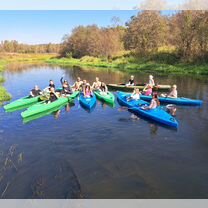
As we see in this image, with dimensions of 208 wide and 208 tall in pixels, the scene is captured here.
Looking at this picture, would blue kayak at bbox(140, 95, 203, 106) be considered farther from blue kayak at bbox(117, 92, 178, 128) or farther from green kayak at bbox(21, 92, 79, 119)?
green kayak at bbox(21, 92, 79, 119)

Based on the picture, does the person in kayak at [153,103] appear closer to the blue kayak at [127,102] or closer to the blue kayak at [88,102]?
the blue kayak at [127,102]

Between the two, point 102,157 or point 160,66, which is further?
point 160,66

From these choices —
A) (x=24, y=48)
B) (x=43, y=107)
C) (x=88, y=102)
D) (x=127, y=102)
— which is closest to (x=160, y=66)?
(x=127, y=102)

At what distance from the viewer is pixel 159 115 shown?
47.4 ft

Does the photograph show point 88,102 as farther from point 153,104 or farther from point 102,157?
point 102,157

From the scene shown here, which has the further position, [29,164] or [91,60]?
[91,60]

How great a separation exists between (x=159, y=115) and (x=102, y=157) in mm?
5008

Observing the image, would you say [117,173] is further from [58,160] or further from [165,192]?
[58,160]

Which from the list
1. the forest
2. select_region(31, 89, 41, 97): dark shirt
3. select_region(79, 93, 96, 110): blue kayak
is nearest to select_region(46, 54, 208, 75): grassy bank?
the forest

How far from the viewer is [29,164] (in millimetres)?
10109

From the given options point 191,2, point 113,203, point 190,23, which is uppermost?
point 191,2

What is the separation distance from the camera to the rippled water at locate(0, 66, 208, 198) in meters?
8.34

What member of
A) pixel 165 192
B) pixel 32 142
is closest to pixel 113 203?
pixel 165 192

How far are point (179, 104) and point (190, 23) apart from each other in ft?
93.0
